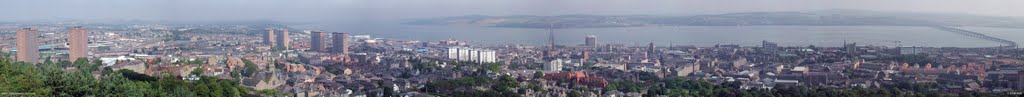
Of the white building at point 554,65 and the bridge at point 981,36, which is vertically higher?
the bridge at point 981,36

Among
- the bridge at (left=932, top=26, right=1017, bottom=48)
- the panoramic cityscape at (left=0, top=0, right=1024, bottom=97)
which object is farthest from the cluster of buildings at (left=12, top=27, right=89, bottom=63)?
the bridge at (left=932, top=26, right=1017, bottom=48)

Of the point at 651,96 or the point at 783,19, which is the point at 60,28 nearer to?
the point at 783,19

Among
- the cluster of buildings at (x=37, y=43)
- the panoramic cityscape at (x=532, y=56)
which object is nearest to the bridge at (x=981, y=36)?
the panoramic cityscape at (x=532, y=56)

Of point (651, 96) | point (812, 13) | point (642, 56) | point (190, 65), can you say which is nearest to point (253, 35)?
point (190, 65)

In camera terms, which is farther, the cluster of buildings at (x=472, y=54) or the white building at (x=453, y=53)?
the white building at (x=453, y=53)

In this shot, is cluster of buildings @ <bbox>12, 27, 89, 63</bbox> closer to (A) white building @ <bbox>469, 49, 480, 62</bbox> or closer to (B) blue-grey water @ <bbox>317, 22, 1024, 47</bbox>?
(B) blue-grey water @ <bbox>317, 22, 1024, 47</bbox>

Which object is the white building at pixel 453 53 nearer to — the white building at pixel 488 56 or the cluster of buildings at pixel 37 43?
the white building at pixel 488 56

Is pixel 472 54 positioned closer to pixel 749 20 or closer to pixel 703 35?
pixel 703 35
